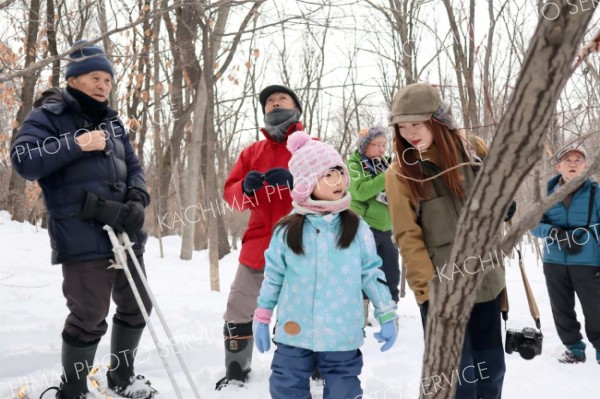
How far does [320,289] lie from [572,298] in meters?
2.86

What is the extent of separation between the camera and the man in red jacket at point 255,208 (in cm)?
299

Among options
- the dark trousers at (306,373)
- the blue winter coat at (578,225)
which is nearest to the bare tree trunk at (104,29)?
the dark trousers at (306,373)

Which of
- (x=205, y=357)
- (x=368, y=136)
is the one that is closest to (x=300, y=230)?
(x=205, y=357)

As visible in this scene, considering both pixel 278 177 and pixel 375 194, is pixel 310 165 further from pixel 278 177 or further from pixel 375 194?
pixel 375 194

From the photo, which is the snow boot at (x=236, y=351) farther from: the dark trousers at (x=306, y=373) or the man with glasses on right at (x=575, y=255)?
the man with glasses on right at (x=575, y=255)

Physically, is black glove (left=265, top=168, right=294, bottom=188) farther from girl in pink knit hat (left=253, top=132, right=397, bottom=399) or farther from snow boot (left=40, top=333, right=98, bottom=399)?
snow boot (left=40, top=333, right=98, bottom=399)

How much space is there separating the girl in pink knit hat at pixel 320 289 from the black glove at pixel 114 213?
889 mm

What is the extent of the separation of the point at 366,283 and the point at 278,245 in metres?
0.46

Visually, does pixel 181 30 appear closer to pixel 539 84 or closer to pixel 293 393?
pixel 293 393

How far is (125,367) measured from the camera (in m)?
2.81

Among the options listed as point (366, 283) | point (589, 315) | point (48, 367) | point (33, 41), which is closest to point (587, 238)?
point (589, 315)

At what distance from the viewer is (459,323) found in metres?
1.08

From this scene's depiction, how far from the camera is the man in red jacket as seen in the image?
2994 mm

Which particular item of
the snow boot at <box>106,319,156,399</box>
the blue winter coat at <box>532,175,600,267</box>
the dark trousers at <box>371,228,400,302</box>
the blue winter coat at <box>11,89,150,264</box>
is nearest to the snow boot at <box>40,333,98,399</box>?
the snow boot at <box>106,319,156,399</box>
